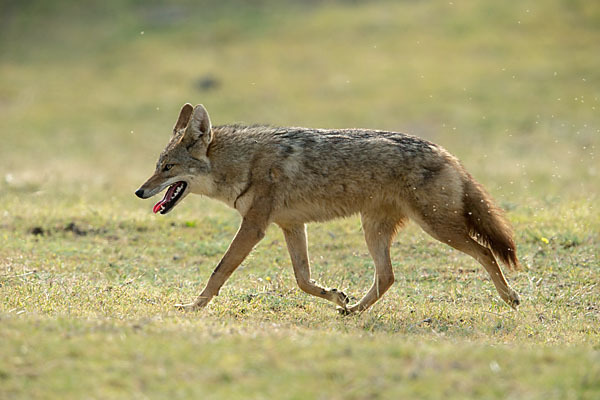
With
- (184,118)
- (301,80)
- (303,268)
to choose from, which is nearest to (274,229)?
(184,118)

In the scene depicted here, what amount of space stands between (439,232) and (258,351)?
3.07 meters

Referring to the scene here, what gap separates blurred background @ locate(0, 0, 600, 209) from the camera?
1628 centimetres

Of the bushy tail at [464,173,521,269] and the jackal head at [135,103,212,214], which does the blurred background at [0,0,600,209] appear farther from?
the jackal head at [135,103,212,214]

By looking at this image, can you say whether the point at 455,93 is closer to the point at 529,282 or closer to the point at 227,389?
the point at 529,282

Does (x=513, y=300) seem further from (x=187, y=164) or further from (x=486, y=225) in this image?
(x=187, y=164)

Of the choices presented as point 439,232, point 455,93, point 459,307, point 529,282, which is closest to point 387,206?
point 439,232

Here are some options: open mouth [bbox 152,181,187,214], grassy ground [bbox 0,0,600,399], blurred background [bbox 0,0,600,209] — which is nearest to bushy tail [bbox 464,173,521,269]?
grassy ground [bbox 0,0,600,399]

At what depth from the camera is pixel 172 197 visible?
7.91 m

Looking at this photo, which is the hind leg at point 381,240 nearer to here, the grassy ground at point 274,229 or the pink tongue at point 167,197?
the grassy ground at point 274,229

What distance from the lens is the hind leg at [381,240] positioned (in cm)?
785

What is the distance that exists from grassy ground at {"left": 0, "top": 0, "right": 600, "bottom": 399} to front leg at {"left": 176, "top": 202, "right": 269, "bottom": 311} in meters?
0.23

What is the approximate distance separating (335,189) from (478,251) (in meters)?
1.52

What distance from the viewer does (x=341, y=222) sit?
1095 cm

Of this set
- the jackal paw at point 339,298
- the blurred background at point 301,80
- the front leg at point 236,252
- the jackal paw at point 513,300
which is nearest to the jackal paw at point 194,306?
the front leg at point 236,252
